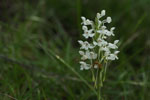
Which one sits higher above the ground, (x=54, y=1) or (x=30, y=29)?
(x=54, y=1)

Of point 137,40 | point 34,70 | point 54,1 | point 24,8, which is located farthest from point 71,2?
point 34,70

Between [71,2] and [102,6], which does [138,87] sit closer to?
[102,6]

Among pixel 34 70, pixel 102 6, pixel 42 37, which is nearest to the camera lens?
pixel 34 70

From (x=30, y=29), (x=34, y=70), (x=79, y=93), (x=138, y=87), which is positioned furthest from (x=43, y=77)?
(x=30, y=29)

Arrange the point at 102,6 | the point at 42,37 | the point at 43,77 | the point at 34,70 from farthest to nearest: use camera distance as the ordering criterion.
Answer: the point at 102,6, the point at 42,37, the point at 34,70, the point at 43,77

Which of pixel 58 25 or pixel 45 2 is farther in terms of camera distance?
pixel 45 2

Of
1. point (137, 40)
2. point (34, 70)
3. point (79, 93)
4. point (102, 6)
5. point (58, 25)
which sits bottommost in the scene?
point (79, 93)
